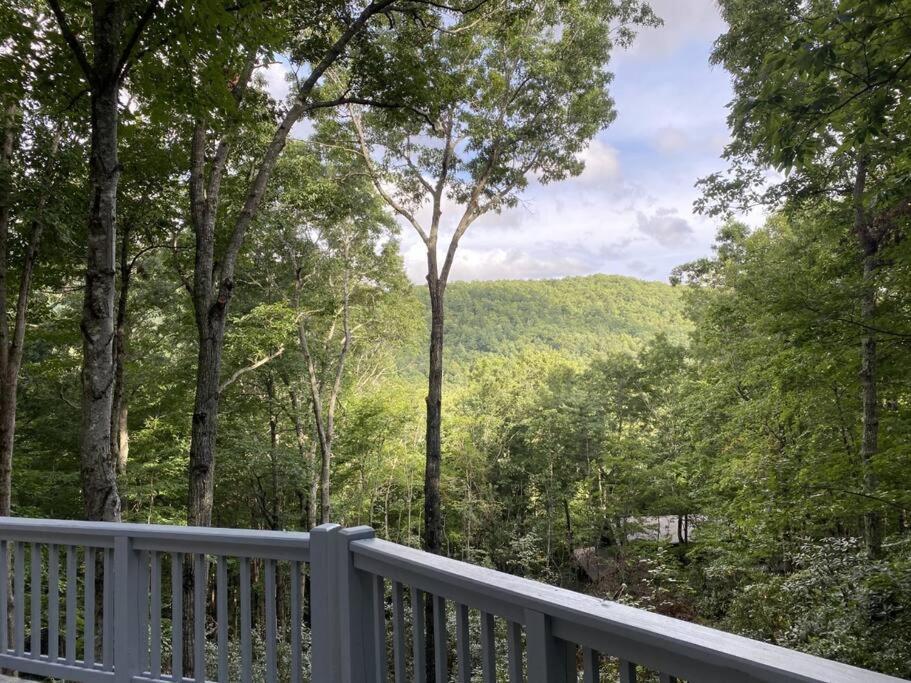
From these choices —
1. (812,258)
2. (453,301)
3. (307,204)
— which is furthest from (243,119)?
(453,301)

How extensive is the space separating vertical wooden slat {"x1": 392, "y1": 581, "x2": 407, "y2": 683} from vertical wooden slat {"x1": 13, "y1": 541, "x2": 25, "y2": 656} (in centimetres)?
220

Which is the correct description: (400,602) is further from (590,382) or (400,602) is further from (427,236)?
(590,382)

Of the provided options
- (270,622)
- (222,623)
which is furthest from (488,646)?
(222,623)

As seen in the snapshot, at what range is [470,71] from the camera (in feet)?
33.5

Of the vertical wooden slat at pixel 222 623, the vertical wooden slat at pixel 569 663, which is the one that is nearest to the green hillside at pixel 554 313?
the vertical wooden slat at pixel 222 623

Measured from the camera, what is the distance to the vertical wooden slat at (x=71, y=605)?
8.53ft

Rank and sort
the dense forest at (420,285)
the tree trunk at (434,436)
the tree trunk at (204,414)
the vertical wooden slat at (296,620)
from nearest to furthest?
the vertical wooden slat at (296,620) < the dense forest at (420,285) < the tree trunk at (204,414) < the tree trunk at (434,436)

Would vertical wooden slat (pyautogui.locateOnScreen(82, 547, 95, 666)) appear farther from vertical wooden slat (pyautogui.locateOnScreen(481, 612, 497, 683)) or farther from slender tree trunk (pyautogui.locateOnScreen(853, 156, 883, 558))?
slender tree trunk (pyautogui.locateOnScreen(853, 156, 883, 558))

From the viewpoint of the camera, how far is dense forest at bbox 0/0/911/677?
4.00 meters

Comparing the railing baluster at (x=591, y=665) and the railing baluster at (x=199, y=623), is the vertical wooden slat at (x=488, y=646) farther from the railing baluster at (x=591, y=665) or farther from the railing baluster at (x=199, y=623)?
A: the railing baluster at (x=199, y=623)

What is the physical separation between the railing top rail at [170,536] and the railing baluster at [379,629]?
326 mm

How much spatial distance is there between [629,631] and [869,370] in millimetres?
7618

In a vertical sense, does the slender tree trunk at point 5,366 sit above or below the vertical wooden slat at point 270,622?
above

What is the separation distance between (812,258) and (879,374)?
116 inches
